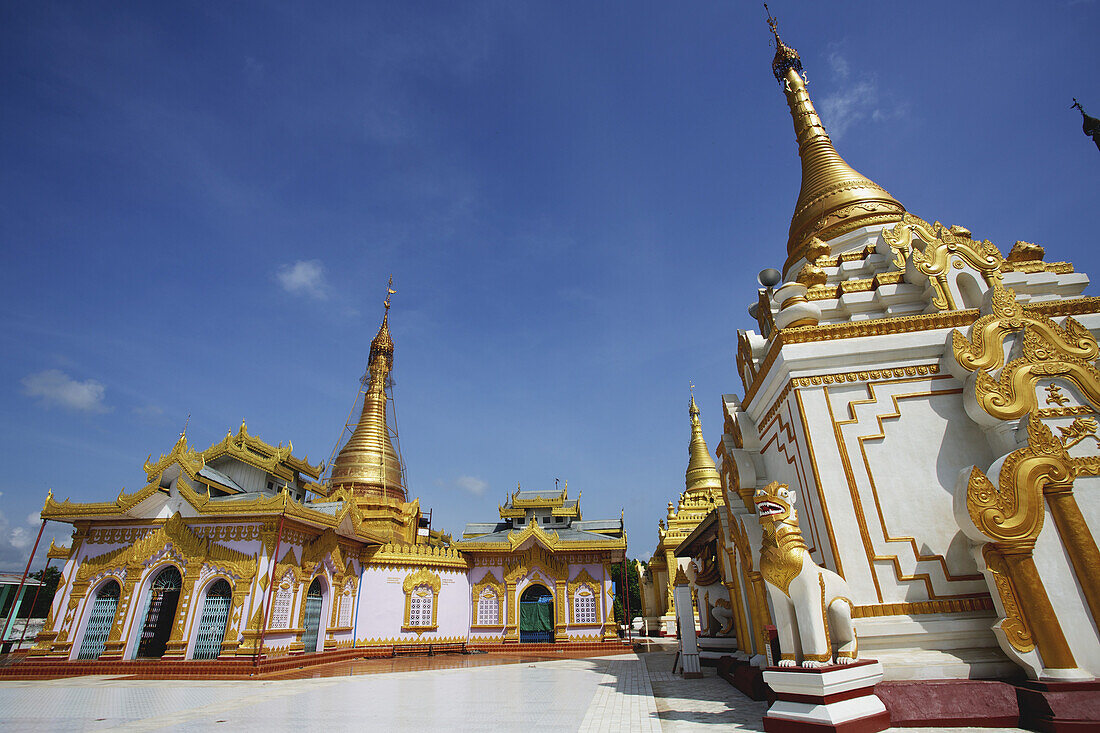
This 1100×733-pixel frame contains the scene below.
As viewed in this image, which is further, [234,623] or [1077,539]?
[234,623]

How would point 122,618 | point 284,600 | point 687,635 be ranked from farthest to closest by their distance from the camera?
1. point 284,600
2. point 122,618
3. point 687,635

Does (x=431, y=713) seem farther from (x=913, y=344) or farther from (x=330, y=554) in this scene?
(x=330, y=554)

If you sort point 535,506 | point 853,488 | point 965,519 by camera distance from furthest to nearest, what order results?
point 535,506 < point 853,488 < point 965,519

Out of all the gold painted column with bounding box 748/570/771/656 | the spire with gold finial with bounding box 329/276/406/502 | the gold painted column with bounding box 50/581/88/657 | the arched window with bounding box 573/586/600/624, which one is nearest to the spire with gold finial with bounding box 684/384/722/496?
the arched window with bounding box 573/586/600/624

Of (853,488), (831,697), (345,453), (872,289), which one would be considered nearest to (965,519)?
(853,488)

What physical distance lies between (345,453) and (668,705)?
88.9 feet

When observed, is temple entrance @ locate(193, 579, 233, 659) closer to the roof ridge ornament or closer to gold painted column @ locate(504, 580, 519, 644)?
gold painted column @ locate(504, 580, 519, 644)

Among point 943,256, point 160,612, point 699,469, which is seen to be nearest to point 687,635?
point 943,256

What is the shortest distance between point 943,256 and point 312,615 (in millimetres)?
20896

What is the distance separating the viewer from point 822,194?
1479 cm

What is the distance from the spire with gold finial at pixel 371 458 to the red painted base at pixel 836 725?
27.3 meters

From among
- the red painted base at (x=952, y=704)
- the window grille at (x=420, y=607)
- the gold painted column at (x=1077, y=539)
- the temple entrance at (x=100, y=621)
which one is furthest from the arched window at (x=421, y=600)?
the gold painted column at (x=1077, y=539)

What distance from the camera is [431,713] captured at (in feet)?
29.4

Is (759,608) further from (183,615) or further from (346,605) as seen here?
(346,605)
